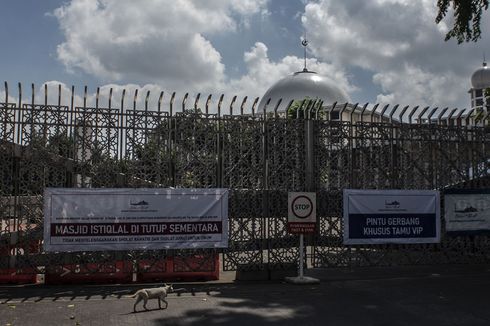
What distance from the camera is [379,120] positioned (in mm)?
11039

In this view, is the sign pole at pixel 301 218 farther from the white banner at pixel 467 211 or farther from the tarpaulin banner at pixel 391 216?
the white banner at pixel 467 211

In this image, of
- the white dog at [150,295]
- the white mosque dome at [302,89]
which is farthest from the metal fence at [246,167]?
the white mosque dome at [302,89]

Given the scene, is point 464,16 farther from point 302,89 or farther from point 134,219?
point 302,89

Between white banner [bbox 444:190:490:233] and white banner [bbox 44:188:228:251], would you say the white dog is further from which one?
white banner [bbox 444:190:490:233]

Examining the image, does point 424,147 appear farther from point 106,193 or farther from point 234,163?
point 106,193

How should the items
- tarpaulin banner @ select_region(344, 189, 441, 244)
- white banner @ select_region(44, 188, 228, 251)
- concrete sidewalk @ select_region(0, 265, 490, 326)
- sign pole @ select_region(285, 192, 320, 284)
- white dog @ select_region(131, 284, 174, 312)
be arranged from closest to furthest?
concrete sidewalk @ select_region(0, 265, 490, 326) < white dog @ select_region(131, 284, 174, 312) < white banner @ select_region(44, 188, 228, 251) < sign pole @ select_region(285, 192, 320, 284) < tarpaulin banner @ select_region(344, 189, 441, 244)

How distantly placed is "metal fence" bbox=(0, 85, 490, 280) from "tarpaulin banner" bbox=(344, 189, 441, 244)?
276 mm

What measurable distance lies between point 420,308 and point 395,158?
13.0ft

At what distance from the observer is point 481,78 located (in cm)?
7606

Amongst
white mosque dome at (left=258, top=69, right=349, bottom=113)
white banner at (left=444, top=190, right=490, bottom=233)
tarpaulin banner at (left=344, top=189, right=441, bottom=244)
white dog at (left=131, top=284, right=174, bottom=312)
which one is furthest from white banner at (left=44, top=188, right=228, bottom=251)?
white mosque dome at (left=258, top=69, right=349, bottom=113)


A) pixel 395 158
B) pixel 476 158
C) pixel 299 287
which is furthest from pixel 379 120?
pixel 299 287

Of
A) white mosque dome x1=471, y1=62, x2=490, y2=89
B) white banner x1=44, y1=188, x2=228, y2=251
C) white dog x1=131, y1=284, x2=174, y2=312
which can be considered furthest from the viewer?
white mosque dome x1=471, y1=62, x2=490, y2=89

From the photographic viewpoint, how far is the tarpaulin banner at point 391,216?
10.5m

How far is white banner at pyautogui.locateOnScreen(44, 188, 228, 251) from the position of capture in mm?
8875
